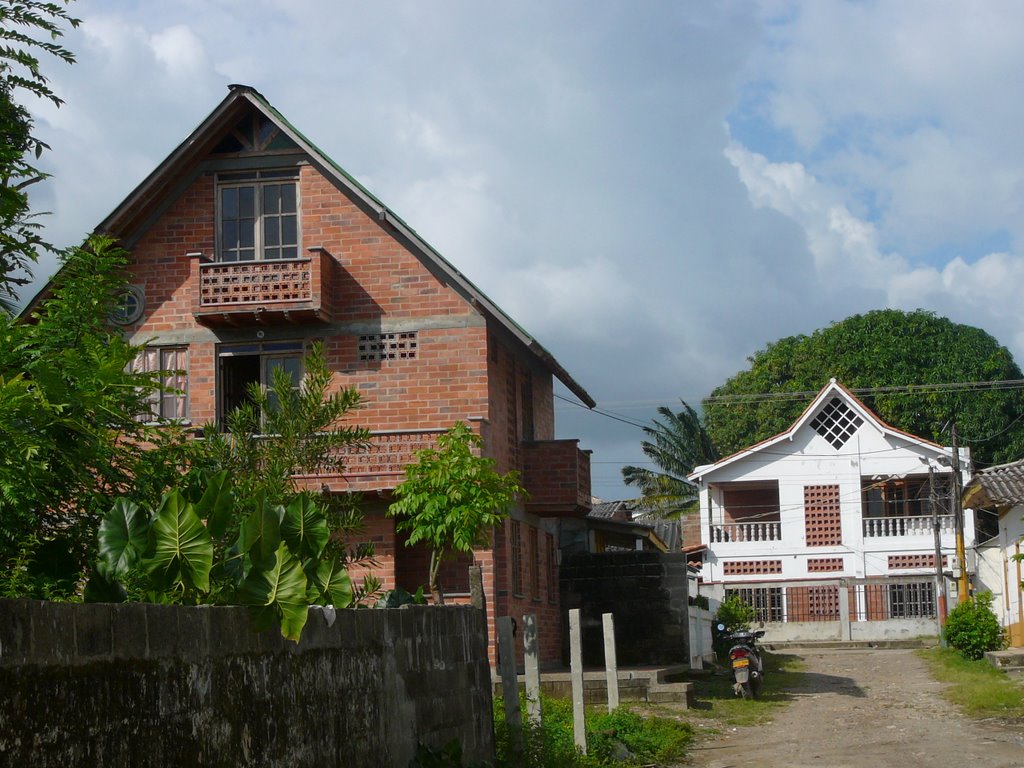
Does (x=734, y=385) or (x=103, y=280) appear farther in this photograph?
(x=734, y=385)

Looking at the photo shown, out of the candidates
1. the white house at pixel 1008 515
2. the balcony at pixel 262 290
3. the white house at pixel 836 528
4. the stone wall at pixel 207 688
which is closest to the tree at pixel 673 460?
the white house at pixel 836 528

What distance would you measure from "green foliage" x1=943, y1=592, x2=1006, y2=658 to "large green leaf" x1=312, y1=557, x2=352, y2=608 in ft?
71.2

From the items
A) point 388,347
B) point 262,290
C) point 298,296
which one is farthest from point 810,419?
point 262,290

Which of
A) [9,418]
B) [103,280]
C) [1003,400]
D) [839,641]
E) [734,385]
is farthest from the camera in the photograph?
[734,385]

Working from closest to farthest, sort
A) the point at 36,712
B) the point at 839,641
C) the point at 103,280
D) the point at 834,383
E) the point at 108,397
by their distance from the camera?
the point at 36,712 → the point at 108,397 → the point at 103,280 → the point at 839,641 → the point at 834,383

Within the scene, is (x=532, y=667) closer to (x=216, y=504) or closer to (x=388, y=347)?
(x=216, y=504)

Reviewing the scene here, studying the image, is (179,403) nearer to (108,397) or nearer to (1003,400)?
(108,397)

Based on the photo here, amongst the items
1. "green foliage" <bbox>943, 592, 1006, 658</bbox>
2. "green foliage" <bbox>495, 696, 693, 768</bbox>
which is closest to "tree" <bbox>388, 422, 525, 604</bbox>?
"green foliage" <bbox>495, 696, 693, 768</bbox>

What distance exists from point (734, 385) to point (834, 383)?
52.8 feet

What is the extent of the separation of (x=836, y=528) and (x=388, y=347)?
2479 cm

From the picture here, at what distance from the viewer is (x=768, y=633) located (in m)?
41.5

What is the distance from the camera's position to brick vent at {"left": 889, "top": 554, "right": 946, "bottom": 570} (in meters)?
41.7

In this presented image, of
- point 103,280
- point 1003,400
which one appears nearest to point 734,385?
point 1003,400

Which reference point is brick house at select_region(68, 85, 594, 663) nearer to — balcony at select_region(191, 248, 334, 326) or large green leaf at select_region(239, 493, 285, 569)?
balcony at select_region(191, 248, 334, 326)
